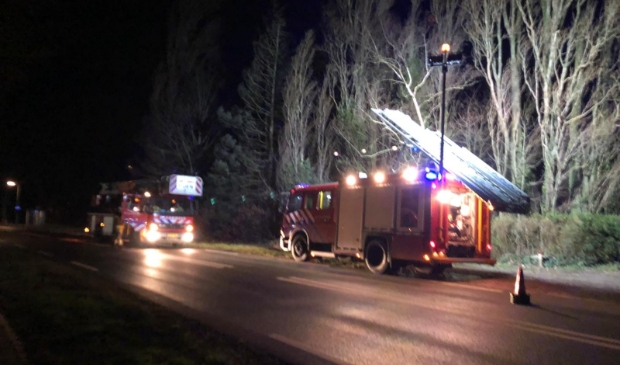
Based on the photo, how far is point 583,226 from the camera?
1873 centimetres

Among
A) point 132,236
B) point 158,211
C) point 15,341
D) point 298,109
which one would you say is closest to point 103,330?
point 15,341

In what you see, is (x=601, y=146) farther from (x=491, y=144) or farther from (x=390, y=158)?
(x=390, y=158)

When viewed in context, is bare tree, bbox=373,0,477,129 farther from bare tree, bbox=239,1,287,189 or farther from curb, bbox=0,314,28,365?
curb, bbox=0,314,28,365

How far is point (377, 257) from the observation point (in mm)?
17703

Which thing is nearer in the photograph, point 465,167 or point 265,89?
point 465,167

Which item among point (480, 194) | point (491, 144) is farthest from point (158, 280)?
point (491, 144)

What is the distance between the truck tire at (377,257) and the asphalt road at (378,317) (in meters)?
0.92

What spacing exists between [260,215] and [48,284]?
19799mm

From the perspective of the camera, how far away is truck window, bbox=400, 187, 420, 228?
16438mm

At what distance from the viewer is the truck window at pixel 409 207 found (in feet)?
53.9

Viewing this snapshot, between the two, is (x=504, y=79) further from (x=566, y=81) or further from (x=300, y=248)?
(x=300, y=248)

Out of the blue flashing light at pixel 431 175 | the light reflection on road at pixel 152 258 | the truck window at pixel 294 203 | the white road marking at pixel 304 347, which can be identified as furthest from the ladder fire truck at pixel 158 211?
the white road marking at pixel 304 347

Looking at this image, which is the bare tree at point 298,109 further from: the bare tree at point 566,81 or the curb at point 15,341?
the curb at point 15,341

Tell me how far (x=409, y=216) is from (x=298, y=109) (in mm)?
14587
